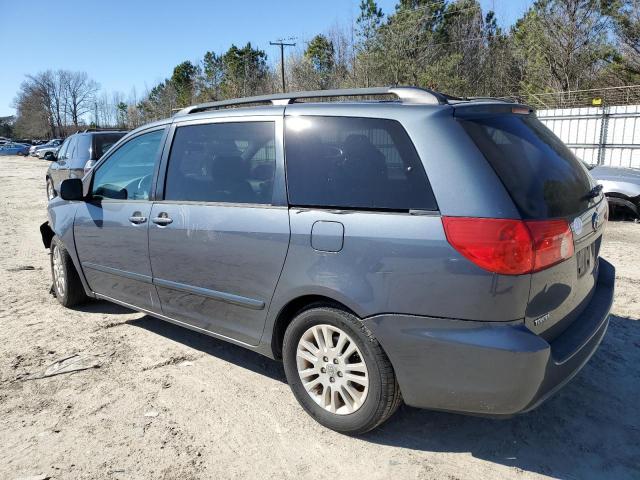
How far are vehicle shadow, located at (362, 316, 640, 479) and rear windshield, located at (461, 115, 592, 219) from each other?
1.25m

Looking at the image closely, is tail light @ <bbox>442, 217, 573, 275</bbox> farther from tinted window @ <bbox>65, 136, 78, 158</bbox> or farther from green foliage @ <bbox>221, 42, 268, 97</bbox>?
green foliage @ <bbox>221, 42, 268, 97</bbox>

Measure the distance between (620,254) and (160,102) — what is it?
183 ft

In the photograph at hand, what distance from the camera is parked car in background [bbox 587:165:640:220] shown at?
342 inches

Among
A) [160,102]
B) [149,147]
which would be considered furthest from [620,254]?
[160,102]

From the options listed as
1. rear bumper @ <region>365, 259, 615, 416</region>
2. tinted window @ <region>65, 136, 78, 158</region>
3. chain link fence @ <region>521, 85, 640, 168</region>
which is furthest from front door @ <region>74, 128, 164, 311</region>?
chain link fence @ <region>521, 85, 640, 168</region>

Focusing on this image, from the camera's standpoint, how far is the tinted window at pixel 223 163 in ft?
10.5

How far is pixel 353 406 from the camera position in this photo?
9.36 feet

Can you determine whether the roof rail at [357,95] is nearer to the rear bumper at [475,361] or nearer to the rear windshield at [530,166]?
the rear windshield at [530,166]

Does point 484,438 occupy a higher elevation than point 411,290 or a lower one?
lower

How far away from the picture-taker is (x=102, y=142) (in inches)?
412

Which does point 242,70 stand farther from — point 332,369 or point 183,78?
point 332,369

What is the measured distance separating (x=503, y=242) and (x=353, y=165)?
3.01 feet

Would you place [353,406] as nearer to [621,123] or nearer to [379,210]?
[379,210]

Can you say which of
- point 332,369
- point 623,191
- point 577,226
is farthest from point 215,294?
point 623,191
